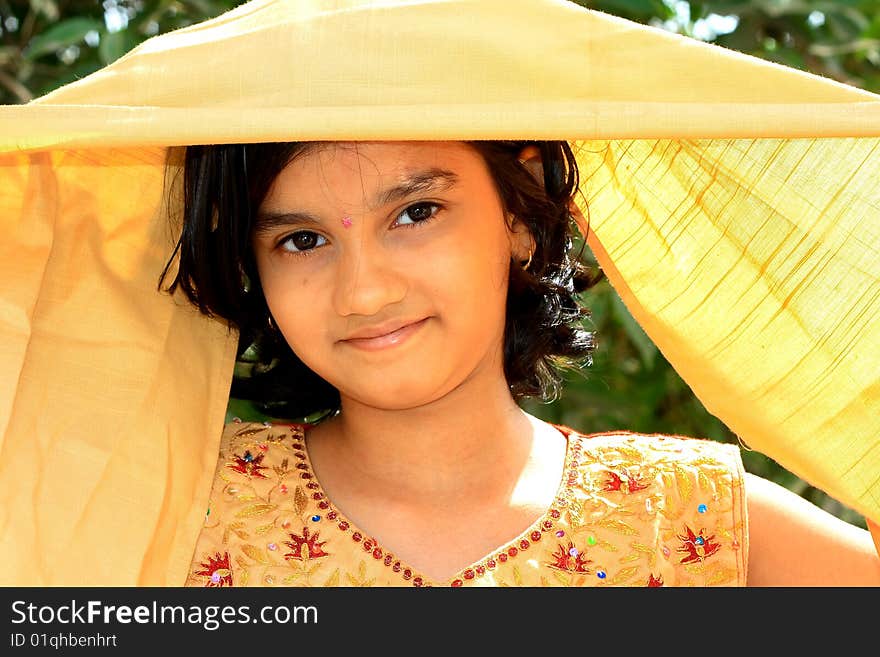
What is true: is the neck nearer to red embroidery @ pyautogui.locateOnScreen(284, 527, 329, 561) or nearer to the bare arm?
red embroidery @ pyautogui.locateOnScreen(284, 527, 329, 561)

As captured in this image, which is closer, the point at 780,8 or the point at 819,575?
the point at 819,575

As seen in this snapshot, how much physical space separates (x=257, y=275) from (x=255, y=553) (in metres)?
0.29

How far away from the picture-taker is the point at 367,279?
1.19 m

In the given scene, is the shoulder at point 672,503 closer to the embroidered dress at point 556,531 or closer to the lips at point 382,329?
the embroidered dress at point 556,531

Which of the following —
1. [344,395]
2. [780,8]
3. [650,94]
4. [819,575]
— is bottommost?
[819,575]

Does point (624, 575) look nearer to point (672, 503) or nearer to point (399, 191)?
point (672, 503)

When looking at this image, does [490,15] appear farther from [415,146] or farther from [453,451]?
[453,451]

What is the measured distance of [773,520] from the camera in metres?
1.35

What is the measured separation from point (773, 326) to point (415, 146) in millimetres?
377

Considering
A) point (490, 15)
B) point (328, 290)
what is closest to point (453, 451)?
point (328, 290)

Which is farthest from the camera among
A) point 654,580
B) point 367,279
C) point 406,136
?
point 654,580

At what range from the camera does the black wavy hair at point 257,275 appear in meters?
1.28

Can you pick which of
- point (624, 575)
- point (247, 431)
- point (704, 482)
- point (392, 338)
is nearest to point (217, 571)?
point (247, 431)

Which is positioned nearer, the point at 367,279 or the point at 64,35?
the point at 367,279
